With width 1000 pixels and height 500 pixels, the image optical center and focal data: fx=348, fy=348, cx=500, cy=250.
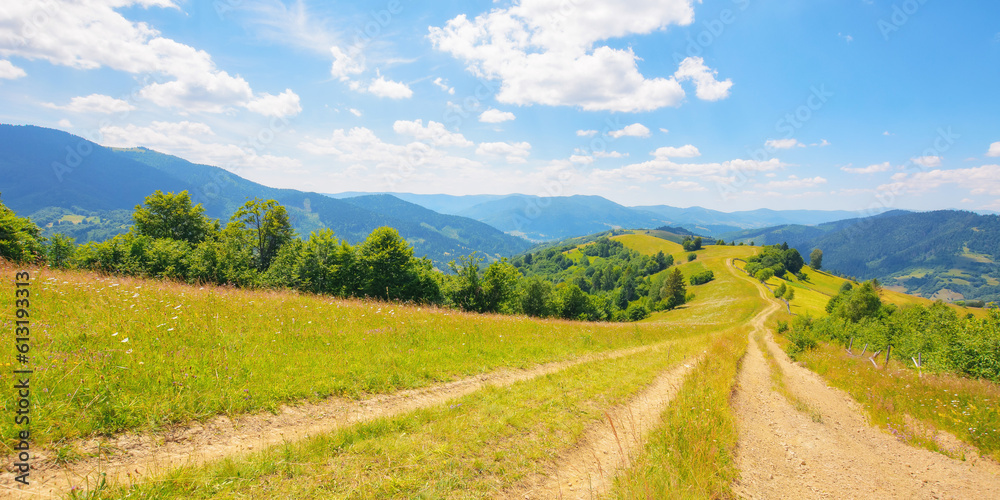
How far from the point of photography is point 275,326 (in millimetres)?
9328

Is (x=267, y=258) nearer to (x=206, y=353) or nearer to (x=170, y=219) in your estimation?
(x=170, y=219)

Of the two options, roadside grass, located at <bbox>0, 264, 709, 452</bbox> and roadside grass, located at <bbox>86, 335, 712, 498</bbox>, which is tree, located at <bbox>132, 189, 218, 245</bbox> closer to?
roadside grass, located at <bbox>0, 264, 709, 452</bbox>

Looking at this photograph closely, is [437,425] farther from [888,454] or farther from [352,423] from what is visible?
[888,454]

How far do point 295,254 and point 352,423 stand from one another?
104 feet

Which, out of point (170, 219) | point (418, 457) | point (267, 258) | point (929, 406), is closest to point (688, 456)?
point (418, 457)

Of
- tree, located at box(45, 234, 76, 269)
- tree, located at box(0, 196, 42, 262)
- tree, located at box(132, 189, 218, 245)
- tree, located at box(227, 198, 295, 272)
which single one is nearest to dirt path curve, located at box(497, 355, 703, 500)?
tree, located at box(0, 196, 42, 262)

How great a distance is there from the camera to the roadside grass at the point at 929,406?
32.5 ft

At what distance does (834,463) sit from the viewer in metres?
7.79

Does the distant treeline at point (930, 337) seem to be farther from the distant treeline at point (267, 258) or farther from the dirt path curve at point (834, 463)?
the distant treeline at point (267, 258)

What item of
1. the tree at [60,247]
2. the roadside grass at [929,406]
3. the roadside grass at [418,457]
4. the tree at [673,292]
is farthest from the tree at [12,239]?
the tree at [673,292]

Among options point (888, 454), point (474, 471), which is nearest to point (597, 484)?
point (474, 471)

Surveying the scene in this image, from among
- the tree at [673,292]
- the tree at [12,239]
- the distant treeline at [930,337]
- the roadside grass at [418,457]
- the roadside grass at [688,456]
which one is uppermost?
the tree at [12,239]

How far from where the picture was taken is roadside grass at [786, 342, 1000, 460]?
990 centimetres

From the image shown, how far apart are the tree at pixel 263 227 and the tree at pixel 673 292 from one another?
87.1 metres
